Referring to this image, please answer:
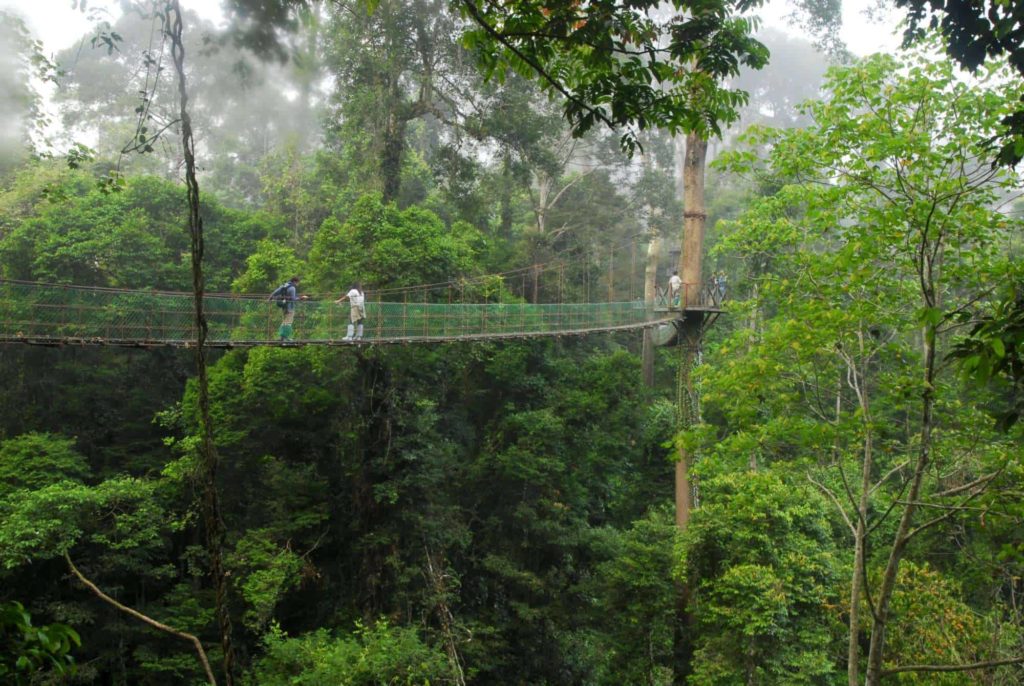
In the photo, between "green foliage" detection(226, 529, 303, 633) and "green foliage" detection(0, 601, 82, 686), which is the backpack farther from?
"green foliage" detection(0, 601, 82, 686)

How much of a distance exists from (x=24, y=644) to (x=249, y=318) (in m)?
5.98

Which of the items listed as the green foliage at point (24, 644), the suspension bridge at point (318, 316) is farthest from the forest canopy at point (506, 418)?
the green foliage at point (24, 644)

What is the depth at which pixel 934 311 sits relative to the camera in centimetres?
192

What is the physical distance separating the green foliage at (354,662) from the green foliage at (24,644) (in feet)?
15.8

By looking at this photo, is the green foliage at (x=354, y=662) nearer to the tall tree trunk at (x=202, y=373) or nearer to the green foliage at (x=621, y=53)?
the tall tree trunk at (x=202, y=373)

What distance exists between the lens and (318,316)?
655cm

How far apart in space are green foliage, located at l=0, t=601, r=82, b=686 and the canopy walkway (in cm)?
289

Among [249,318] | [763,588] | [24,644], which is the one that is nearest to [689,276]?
[763,588]

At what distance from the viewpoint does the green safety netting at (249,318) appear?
5.24 meters

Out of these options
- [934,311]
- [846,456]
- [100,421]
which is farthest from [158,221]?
[934,311]

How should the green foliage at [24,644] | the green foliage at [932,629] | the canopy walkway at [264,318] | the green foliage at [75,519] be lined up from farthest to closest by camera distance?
the green foliage at [75,519], the green foliage at [932,629], the canopy walkway at [264,318], the green foliage at [24,644]

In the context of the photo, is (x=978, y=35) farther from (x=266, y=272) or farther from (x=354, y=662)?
(x=266, y=272)

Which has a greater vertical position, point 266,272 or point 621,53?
point 266,272

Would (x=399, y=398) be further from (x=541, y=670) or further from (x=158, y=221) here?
(x=158, y=221)
